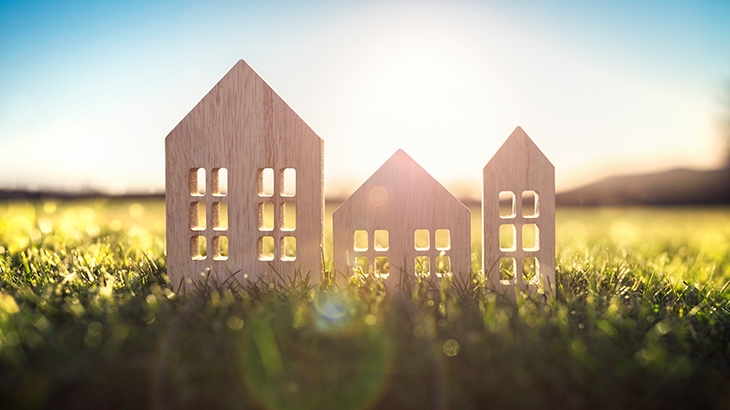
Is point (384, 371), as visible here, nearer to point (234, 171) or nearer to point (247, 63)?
point (234, 171)

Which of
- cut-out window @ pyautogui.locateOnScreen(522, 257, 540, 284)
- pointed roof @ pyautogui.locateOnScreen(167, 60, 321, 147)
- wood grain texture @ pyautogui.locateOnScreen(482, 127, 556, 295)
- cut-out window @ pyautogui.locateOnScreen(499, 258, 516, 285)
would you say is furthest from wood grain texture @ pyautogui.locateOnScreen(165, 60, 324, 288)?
cut-out window @ pyautogui.locateOnScreen(522, 257, 540, 284)

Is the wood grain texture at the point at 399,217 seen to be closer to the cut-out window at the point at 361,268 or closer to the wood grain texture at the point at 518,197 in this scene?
the cut-out window at the point at 361,268

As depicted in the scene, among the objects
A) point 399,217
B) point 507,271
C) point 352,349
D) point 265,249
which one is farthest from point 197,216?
point 507,271

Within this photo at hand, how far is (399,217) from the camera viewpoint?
3.48 metres

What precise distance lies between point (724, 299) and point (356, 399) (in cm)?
303

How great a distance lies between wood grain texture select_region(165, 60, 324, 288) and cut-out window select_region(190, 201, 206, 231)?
4 cm

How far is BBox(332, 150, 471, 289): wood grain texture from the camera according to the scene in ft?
11.3

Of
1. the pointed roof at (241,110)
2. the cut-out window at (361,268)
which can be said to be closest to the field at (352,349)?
the cut-out window at (361,268)

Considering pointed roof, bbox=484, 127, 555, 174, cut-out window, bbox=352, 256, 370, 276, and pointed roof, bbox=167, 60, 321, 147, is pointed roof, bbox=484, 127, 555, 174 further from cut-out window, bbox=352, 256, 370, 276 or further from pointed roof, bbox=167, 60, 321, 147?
pointed roof, bbox=167, 60, 321, 147

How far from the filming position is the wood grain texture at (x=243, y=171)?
3.53 meters

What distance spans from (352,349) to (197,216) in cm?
202

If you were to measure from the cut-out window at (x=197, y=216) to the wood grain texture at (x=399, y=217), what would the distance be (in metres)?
1.11

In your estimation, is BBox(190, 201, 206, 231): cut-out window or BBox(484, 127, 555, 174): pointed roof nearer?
BBox(484, 127, 555, 174): pointed roof

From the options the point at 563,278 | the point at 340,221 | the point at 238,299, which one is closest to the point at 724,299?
the point at 563,278
